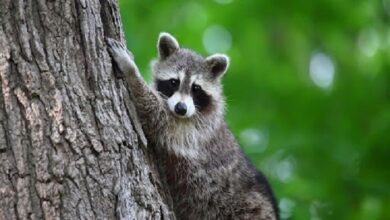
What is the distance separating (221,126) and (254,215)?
3.03 feet

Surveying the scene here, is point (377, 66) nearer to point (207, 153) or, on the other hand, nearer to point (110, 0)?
point (207, 153)

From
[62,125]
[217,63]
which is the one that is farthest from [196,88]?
[62,125]

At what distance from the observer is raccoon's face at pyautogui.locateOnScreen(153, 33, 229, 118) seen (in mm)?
7207

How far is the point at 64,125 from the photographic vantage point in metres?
4.88

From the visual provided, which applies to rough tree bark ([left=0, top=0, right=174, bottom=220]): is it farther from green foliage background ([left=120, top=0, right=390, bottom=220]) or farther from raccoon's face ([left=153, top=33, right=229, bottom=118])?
green foliage background ([left=120, top=0, right=390, bottom=220])

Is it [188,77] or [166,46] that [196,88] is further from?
[166,46]

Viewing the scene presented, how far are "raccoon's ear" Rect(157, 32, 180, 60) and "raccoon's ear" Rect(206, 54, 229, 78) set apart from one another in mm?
346

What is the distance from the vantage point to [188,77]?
7410 millimetres

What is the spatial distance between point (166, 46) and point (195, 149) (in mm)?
1223

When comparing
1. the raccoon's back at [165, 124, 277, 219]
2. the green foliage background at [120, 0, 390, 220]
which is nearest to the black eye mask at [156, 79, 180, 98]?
the raccoon's back at [165, 124, 277, 219]

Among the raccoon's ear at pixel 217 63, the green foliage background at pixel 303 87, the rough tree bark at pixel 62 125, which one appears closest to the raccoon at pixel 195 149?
the raccoon's ear at pixel 217 63

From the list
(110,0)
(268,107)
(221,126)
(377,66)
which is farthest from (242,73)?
(110,0)

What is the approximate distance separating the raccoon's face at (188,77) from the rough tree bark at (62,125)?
1744 millimetres

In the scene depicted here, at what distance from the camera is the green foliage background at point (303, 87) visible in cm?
951
